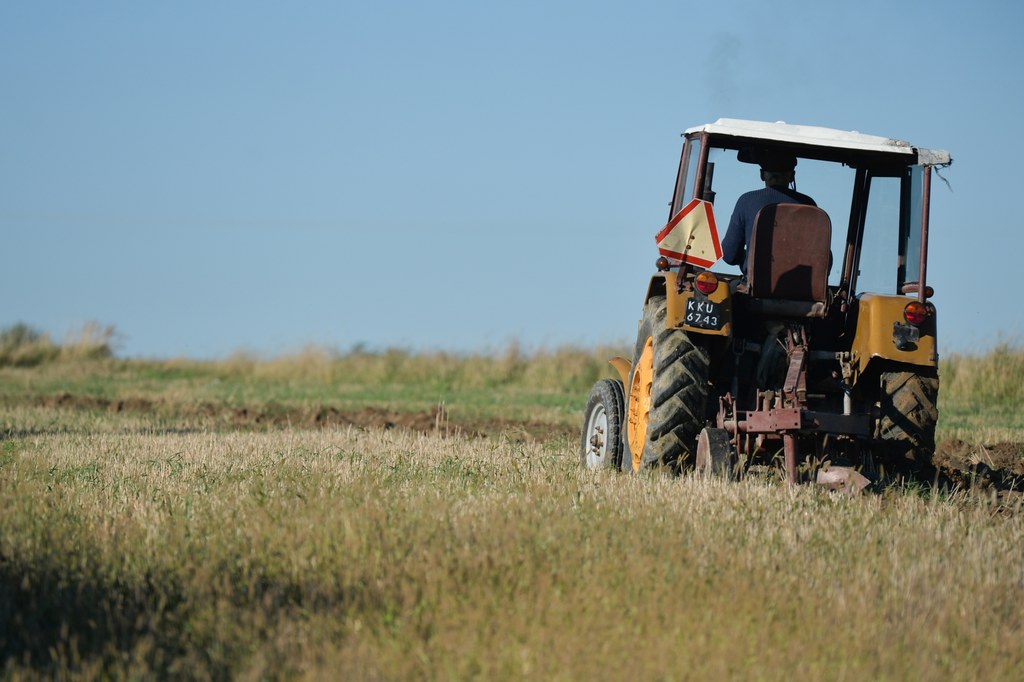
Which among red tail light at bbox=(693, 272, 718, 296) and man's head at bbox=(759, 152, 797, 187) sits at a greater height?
man's head at bbox=(759, 152, 797, 187)

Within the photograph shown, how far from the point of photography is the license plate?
677cm

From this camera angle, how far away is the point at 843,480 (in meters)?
6.39

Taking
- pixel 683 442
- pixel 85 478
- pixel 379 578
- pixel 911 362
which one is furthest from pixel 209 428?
pixel 379 578

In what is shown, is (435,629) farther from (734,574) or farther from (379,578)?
(734,574)

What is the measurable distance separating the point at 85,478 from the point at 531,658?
4.30m

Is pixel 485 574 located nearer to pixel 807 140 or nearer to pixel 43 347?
pixel 807 140

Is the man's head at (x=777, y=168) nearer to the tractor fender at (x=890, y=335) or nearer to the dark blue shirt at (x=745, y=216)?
the dark blue shirt at (x=745, y=216)

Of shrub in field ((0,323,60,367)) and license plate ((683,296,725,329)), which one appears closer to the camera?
license plate ((683,296,725,329))

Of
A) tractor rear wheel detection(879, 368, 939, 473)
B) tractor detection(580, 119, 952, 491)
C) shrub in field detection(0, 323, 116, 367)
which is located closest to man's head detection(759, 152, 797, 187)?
tractor detection(580, 119, 952, 491)

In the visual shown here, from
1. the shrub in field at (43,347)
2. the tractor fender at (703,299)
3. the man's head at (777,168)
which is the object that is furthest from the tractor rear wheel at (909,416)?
the shrub in field at (43,347)

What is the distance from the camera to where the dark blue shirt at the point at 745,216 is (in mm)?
7184

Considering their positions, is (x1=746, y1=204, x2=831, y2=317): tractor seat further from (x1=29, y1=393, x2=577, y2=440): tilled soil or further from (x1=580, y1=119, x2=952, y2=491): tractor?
(x1=29, y1=393, x2=577, y2=440): tilled soil

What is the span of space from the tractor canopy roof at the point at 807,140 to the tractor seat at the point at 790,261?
0.47 meters

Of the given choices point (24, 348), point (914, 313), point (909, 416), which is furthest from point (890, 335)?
point (24, 348)
